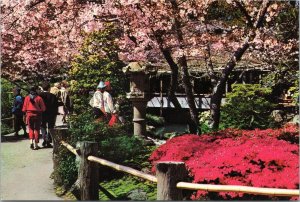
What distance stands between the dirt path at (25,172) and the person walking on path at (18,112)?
0.99 feet

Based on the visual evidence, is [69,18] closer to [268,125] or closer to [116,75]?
[116,75]

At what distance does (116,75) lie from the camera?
999 centimetres

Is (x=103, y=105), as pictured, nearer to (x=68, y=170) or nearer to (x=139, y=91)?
(x=139, y=91)

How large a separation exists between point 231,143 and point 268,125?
11.4 feet

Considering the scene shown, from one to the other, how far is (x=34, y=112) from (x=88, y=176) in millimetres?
2942

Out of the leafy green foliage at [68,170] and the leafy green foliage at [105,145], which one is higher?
the leafy green foliage at [105,145]

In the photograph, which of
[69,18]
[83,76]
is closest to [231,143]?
[69,18]

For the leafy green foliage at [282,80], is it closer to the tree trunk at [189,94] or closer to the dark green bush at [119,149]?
the tree trunk at [189,94]

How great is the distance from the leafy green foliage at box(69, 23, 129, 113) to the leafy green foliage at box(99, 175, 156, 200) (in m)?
3.44

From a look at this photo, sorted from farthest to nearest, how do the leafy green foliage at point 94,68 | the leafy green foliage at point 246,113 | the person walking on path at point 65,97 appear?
the leafy green foliage at point 94,68
the leafy green foliage at point 246,113
the person walking on path at point 65,97

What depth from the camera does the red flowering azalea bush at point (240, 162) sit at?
433 centimetres

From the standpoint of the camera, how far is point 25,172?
20.8 ft

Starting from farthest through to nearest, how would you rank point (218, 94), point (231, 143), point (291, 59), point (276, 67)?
point (276, 67)
point (291, 59)
point (218, 94)
point (231, 143)

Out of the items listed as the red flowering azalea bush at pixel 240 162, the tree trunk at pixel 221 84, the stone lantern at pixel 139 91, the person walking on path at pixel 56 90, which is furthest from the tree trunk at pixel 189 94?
the red flowering azalea bush at pixel 240 162
